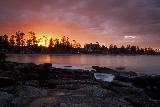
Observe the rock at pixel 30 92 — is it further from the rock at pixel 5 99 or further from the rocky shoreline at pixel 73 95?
the rock at pixel 5 99

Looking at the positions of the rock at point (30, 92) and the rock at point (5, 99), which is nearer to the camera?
the rock at point (5, 99)

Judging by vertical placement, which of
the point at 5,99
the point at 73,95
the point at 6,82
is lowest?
A: the point at 73,95

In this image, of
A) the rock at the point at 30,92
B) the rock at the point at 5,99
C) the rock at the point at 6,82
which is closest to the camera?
the rock at the point at 5,99

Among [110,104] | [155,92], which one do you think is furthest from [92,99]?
[155,92]

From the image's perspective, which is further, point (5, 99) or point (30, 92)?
point (30, 92)

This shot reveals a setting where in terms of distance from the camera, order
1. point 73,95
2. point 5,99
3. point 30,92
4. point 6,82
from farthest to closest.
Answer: point 6,82 < point 30,92 < point 73,95 < point 5,99

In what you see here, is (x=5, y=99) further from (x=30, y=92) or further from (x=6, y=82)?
(x=6, y=82)

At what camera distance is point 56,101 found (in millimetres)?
30078

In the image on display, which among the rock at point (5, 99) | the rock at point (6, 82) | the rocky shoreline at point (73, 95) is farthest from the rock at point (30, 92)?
the rock at point (6, 82)

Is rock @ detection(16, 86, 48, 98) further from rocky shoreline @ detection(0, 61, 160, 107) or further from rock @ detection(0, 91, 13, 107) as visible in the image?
rock @ detection(0, 91, 13, 107)

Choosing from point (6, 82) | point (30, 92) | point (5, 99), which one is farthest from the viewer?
point (6, 82)

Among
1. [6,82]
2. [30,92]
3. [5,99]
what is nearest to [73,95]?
[30,92]

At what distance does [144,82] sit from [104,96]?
14937 millimetres

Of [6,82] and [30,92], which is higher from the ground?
[6,82]
